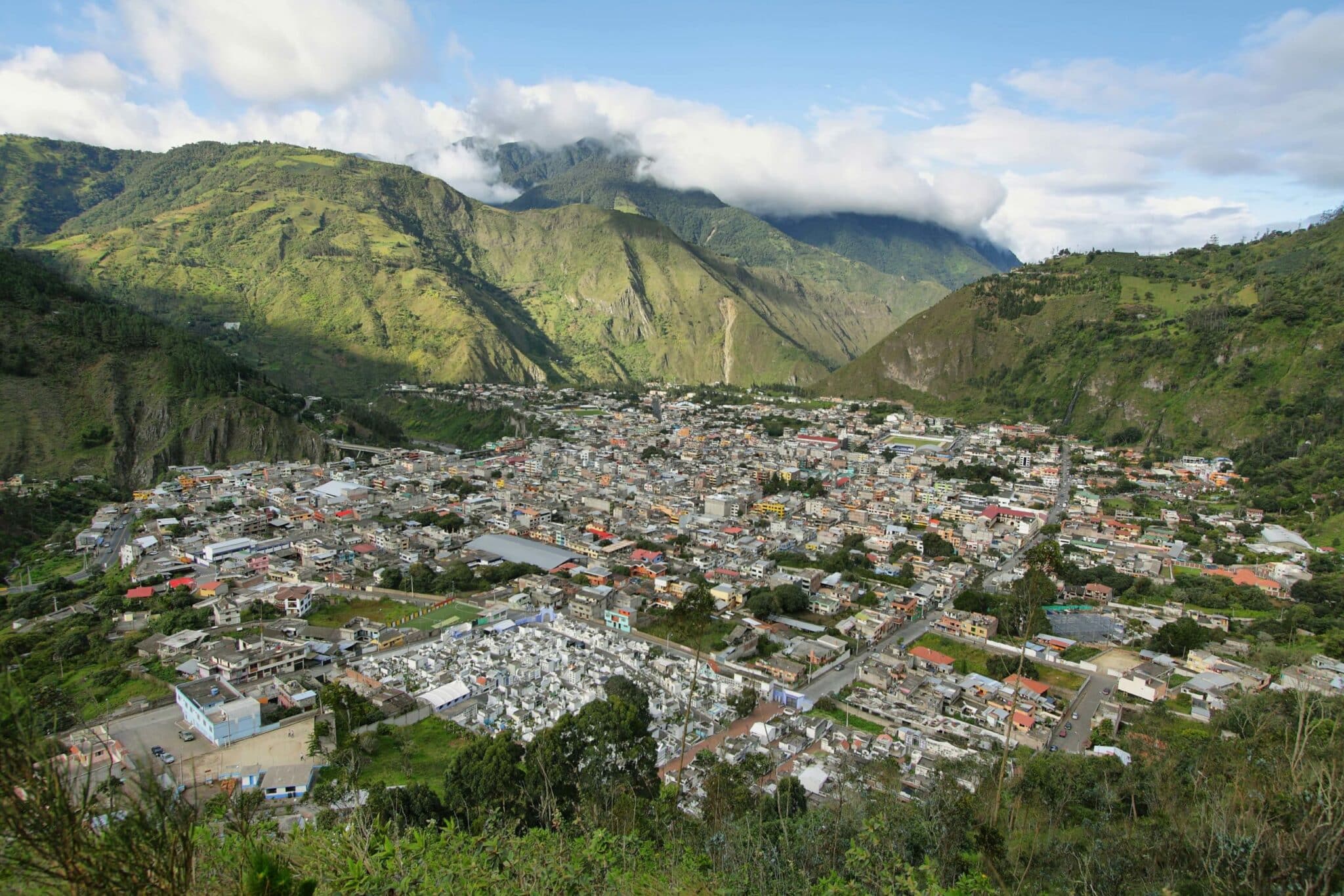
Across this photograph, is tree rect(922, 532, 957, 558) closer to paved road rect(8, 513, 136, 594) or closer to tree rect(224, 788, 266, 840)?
tree rect(224, 788, 266, 840)

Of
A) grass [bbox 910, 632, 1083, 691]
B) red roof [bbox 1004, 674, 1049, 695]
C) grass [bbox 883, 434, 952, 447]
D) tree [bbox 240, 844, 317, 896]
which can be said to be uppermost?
tree [bbox 240, 844, 317, 896]

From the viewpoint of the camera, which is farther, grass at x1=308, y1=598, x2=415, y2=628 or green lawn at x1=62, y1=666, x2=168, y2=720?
grass at x1=308, y1=598, x2=415, y2=628

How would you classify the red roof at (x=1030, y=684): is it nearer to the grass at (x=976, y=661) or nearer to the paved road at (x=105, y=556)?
the grass at (x=976, y=661)

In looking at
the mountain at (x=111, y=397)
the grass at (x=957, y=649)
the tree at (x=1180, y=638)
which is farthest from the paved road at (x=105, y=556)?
the tree at (x=1180, y=638)

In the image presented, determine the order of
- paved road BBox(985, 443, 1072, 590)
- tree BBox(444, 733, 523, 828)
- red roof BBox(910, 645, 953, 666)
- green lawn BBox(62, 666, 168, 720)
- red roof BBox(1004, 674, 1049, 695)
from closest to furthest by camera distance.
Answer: tree BBox(444, 733, 523, 828) < green lawn BBox(62, 666, 168, 720) < red roof BBox(1004, 674, 1049, 695) < red roof BBox(910, 645, 953, 666) < paved road BBox(985, 443, 1072, 590)

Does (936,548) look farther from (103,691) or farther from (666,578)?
(103,691)

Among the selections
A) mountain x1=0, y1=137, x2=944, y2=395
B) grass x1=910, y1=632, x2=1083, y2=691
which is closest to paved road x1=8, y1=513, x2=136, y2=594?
grass x1=910, y1=632, x2=1083, y2=691
